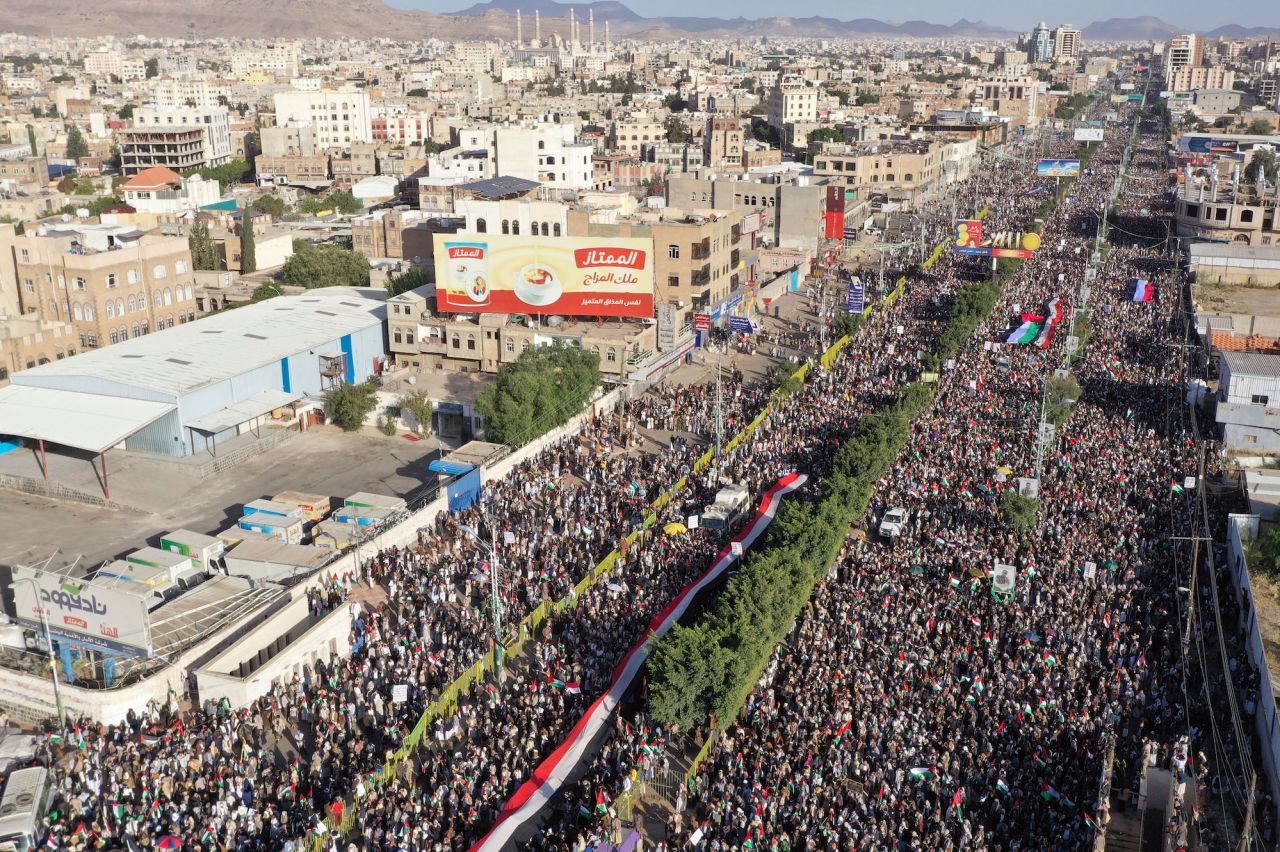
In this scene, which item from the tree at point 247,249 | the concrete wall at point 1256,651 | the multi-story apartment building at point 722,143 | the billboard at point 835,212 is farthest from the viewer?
the multi-story apartment building at point 722,143

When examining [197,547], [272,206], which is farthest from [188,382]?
[272,206]

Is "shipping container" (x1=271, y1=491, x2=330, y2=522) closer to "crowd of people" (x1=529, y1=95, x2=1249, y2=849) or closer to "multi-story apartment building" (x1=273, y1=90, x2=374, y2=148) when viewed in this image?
"crowd of people" (x1=529, y1=95, x2=1249, y2=849)

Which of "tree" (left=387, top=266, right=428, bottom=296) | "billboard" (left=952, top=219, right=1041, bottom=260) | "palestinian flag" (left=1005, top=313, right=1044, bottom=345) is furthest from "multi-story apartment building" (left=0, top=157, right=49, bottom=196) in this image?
"palestinian flag" (left=1005, top=313, right=1044, bottom=345)

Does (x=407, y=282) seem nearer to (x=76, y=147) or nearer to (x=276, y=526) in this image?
(x=276, y=526)

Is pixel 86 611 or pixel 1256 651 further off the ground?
pixel 86 611

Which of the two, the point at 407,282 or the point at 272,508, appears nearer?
the point at 272,508

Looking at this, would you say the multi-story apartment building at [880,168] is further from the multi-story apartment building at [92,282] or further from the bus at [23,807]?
the bus at [23,807]

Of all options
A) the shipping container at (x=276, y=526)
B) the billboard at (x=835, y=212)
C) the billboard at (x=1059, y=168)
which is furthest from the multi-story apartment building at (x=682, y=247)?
the billboard at (x=1059, y=168)
